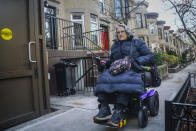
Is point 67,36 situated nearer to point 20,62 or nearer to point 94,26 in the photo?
point 94,26

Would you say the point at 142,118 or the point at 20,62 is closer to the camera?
the point at 142,118

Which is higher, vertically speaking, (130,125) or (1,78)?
(1,78)

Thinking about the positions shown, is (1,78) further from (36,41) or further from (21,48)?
(36,41)

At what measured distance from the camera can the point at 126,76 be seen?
231cm

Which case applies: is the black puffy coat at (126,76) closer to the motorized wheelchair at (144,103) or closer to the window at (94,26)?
the motorized wheelchair at (144,103)

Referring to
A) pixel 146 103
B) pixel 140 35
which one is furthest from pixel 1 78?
pixel 140 35

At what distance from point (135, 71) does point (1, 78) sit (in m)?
2.29

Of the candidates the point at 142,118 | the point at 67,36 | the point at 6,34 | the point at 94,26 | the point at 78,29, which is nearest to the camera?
the point at 142,118

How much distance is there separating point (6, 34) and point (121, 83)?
2243 mm

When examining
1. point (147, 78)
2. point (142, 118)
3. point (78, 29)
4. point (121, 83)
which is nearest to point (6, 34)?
point (121, 83)

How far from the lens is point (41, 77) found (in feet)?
11.3

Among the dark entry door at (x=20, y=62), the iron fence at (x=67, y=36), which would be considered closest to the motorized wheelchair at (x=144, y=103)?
the dark entry door at (x=20, y=62)

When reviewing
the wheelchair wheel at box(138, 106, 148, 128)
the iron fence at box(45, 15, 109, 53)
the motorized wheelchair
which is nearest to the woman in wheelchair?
the motorized wheelchair

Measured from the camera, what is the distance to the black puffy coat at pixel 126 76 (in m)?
2.22
